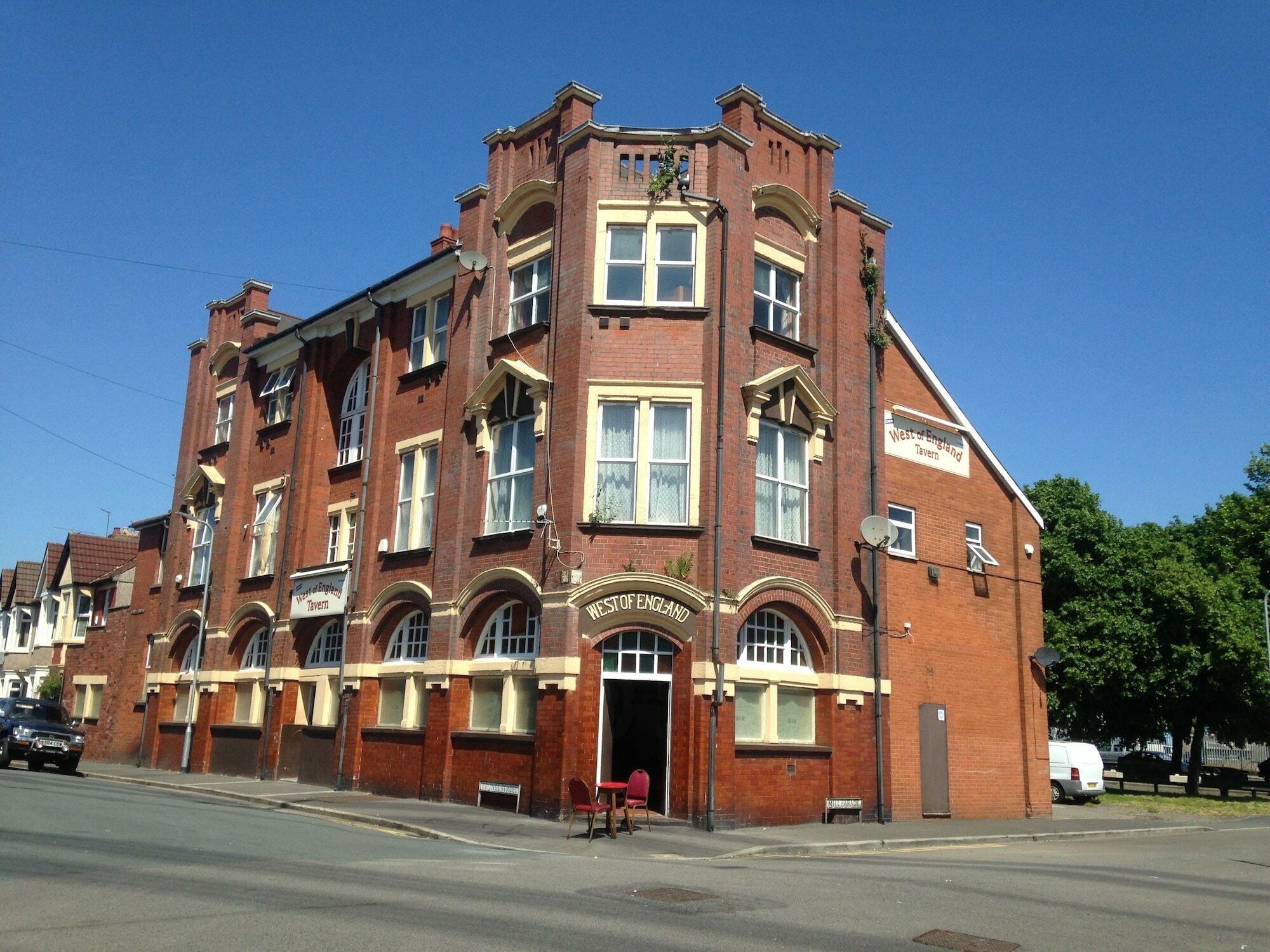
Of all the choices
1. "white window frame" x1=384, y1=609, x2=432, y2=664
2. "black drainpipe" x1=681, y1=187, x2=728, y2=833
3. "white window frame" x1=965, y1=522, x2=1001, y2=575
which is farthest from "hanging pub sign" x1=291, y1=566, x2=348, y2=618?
"white window frame" x1=965, y1=522, x2=1001, y2=575

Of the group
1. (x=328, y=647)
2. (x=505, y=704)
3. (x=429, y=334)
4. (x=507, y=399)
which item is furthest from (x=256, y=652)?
(x=507, y=399)

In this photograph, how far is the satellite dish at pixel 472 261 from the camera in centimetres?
2277

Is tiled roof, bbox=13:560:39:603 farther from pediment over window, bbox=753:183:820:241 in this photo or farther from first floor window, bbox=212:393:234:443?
pediment over window, bbox=753:183:820:241

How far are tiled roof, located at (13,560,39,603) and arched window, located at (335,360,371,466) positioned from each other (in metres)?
29.1

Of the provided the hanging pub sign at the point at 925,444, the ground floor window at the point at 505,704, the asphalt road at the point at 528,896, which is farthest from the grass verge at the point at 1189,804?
the ground floor window at the point at 505,704

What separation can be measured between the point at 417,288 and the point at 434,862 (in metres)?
15.8

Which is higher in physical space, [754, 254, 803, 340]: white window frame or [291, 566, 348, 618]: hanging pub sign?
[754, 254, 803, 340]: white window frame

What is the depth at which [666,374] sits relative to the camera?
2006cm

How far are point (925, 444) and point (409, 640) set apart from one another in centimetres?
1205

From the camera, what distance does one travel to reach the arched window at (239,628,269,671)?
2866 centimetres

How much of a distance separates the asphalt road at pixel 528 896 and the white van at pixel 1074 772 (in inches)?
690

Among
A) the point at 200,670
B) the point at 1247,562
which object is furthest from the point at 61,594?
the point at 1247,562

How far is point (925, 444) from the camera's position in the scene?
24.5 metres

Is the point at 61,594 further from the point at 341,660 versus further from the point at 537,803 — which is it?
the point at 537,803
